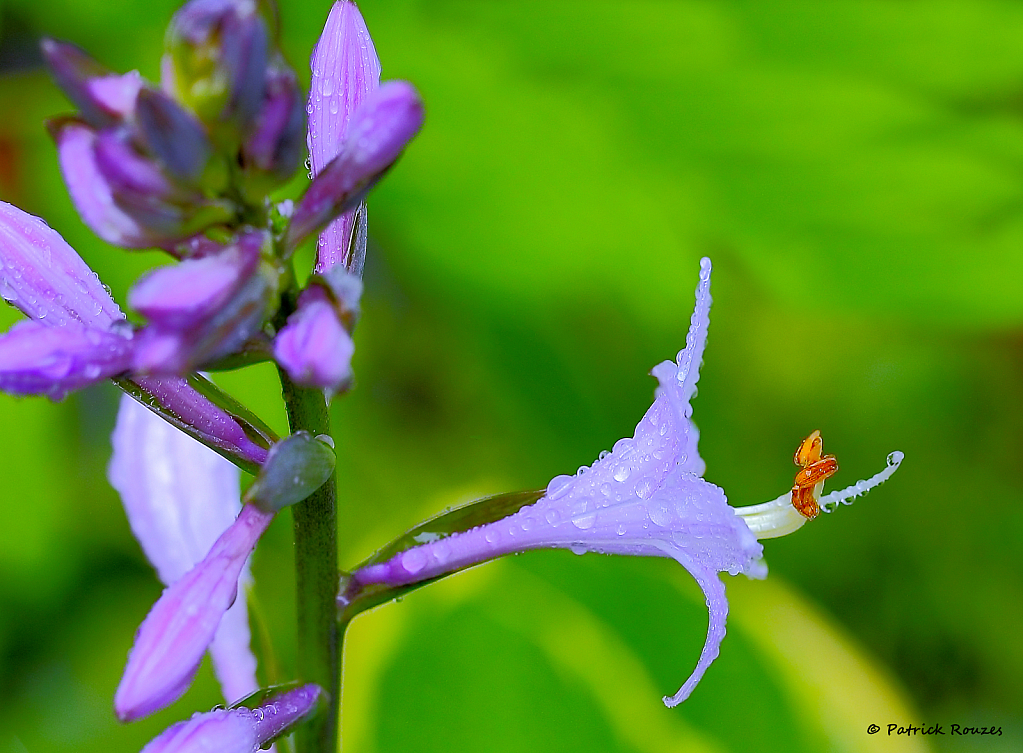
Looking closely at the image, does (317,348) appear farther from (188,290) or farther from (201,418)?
(201,418)

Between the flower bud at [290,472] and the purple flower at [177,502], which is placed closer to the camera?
the flower bud at [290,472]

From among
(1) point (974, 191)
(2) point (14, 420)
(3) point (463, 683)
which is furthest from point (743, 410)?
(2) point (14, 420)

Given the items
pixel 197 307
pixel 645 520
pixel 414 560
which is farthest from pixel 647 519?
pixel 197 307

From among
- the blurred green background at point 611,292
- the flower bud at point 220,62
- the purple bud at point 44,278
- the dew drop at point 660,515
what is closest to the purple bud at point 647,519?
the dew drop at point 660,515

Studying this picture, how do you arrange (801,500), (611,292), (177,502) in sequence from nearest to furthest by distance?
1. (801,500)
2. (177,502)
3. (611,292)

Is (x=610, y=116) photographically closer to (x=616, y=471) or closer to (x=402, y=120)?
(x=616, y=471)

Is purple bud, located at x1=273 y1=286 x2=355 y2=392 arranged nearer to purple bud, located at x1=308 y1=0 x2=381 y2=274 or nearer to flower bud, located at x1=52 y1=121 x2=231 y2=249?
flower bud, located at x1=52 y1=121 x2=231 y2=249

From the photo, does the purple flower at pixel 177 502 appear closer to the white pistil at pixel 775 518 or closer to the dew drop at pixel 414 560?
the dew drop at pixel 414 560
